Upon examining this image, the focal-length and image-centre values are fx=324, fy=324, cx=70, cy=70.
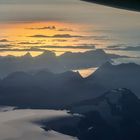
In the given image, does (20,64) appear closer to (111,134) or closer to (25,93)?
(25,93)

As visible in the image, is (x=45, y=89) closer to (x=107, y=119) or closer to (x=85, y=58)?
(x=85, y=58)

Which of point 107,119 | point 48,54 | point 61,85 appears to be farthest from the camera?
point 107,119

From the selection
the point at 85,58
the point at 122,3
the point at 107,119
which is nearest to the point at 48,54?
the point at 85,58

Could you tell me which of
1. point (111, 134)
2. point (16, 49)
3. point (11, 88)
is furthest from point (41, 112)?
point (111, 134)

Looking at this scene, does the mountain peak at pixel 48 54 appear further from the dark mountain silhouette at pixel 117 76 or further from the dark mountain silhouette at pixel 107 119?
the dark mountain silhouette at pixel 107 119

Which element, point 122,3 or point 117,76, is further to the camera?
point 117,76

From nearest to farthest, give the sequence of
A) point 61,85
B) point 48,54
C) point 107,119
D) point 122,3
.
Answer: point 122,3 → point 48,54 → point 61,85 → point 107,119
